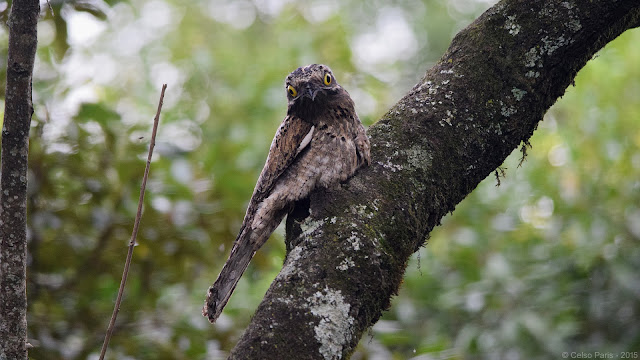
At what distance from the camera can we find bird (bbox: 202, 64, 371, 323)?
2.85 meters

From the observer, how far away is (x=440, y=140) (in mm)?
2514

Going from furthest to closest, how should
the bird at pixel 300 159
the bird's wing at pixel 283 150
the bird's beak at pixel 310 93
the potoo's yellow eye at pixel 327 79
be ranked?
the potoo's yellow eye at pixel 327 79 → the bird's beak at pixel 310 93 → the bird's wing at pixel 283 150 → the bird at pixel 300 159

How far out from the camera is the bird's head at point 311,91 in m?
3.39

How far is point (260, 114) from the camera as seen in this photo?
6477 mm

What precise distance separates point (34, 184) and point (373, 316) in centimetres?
274

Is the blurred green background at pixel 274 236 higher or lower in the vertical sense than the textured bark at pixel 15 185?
higher

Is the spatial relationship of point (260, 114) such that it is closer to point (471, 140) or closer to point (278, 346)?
point (471, 140)

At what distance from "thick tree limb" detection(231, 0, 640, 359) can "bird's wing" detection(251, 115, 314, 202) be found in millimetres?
551

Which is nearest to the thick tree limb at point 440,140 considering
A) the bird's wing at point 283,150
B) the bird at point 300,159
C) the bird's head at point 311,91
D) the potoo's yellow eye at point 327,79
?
the bird at point 300,159

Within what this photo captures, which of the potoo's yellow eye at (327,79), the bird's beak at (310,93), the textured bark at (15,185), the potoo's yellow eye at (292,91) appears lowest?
the textured bark at (15,185)

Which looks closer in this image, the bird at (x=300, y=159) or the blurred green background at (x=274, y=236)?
the bird at (x=300, y=159)

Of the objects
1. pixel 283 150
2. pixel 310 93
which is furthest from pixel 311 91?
pixel 283 150

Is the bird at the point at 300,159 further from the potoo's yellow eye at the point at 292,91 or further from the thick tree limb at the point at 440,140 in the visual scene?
the thick tree limb at the point at 440,140

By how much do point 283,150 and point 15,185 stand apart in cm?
164
